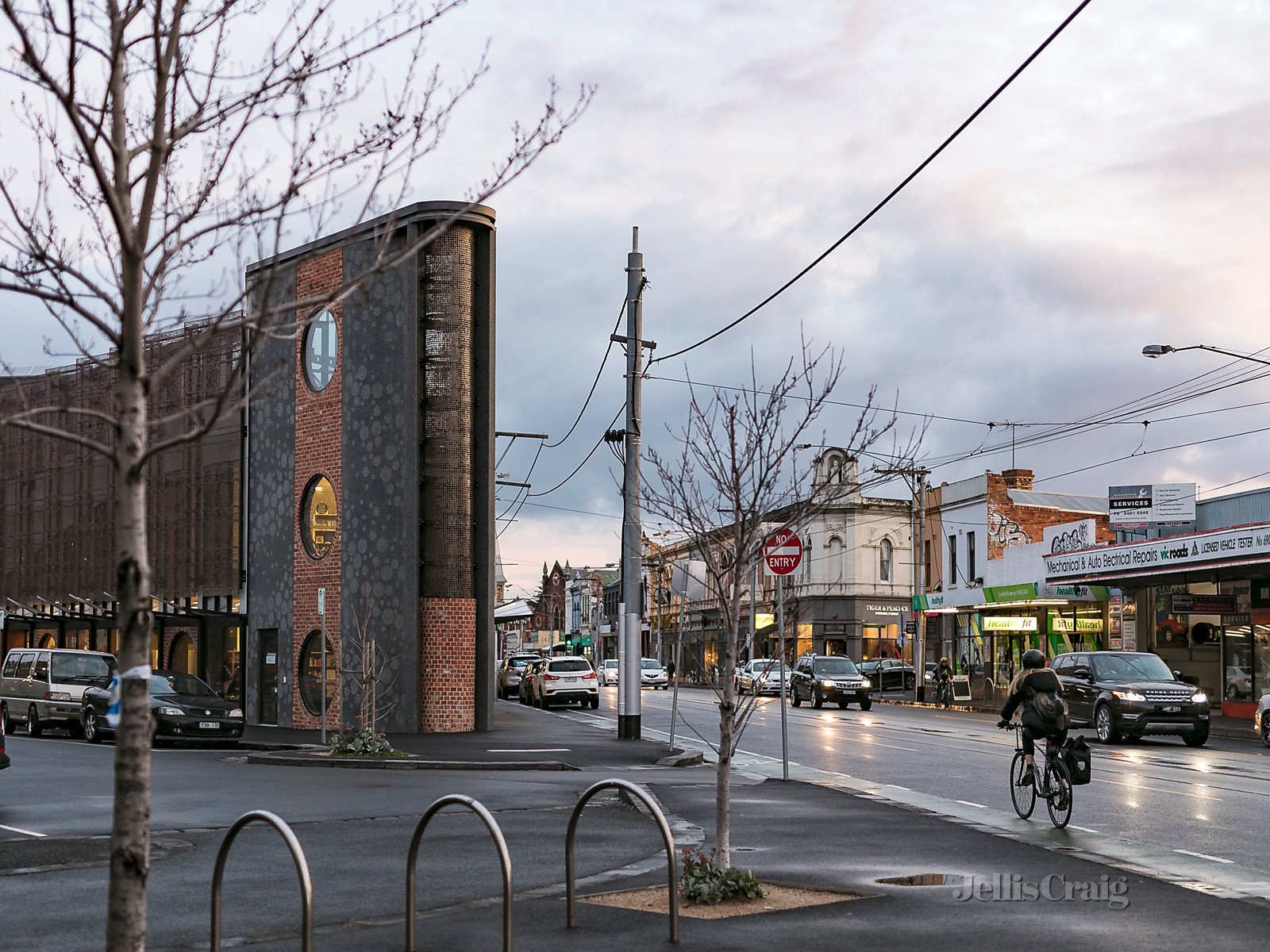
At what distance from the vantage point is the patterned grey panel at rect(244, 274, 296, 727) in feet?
105

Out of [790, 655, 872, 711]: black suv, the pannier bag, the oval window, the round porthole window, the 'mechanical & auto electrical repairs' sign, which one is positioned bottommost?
[790, 655, 872, 711]: black suv

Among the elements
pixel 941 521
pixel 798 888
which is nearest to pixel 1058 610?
pixel 941 521

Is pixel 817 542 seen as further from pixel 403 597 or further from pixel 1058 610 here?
pixel 403 597

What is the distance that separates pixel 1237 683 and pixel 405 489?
22761 mm

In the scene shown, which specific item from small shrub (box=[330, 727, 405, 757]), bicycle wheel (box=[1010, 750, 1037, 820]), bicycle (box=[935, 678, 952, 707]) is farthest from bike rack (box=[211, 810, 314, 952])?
bicycle (box=[935, 678, 952, 707])

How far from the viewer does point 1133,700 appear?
88.9 ft

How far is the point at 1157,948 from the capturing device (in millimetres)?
7719

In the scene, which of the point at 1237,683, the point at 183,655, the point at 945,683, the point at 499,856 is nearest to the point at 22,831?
the point at 499,856

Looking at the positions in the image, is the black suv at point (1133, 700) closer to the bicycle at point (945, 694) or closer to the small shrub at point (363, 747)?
the small shrub at point (363, 747)

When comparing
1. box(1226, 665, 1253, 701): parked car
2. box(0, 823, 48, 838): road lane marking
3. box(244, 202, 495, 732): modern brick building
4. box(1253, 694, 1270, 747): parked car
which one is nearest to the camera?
box(0, 823, 48, 838): road lane marking

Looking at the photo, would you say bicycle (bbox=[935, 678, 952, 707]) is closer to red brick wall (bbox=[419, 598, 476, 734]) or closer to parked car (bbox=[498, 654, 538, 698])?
parked car (bbox=[498, 654, 538, 698])

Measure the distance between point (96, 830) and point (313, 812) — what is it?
2244 millimetres

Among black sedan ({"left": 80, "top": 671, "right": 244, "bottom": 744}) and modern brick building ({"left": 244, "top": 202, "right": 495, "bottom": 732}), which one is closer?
black sedan ({"left": 80, "top": 671, "right": 244, "bottom": 744})

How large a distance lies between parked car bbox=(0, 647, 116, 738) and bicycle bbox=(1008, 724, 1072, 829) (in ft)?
68.9
